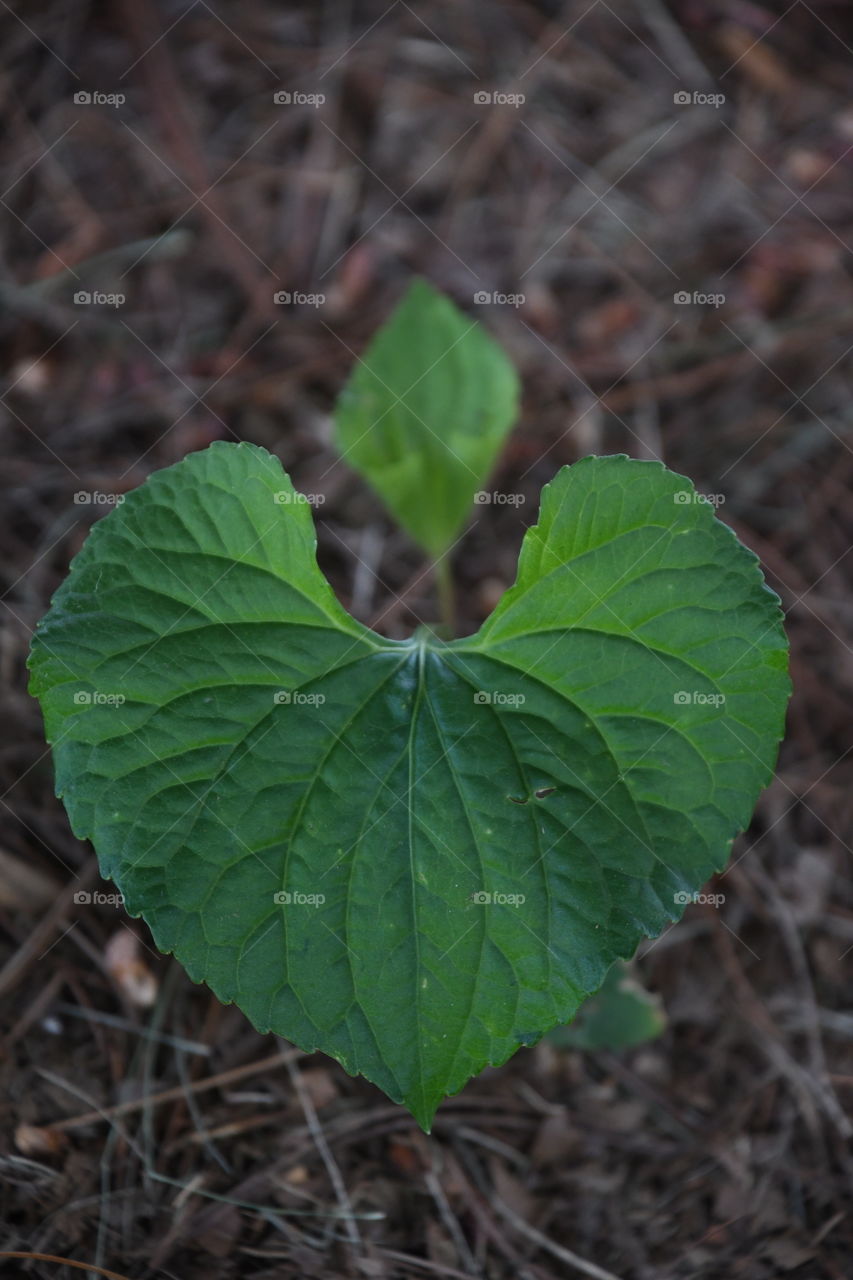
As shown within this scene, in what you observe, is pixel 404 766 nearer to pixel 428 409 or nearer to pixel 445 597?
pixel 445 597

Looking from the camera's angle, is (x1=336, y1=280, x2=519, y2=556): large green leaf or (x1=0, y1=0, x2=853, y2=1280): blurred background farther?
(x1=336, y1=280, x2=519, y2=556): large green leaf

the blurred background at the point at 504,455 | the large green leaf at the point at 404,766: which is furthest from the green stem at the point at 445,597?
the large green leaf at the point at 404,766

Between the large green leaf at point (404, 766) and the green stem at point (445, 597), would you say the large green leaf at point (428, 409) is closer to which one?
the green stem at point (445, 597)

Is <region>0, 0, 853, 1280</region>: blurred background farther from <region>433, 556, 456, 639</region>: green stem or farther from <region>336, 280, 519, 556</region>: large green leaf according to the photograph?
<region>336, 280, 519, 556</region>: large green leaf

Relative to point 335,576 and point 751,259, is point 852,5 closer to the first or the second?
point 751,259

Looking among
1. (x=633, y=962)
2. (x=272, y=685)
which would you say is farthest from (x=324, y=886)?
(x=633, y=962)

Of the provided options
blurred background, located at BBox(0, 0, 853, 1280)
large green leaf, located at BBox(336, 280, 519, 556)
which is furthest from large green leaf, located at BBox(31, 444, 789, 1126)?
large green leaf, located at BBox(336, 280, 519, 556)

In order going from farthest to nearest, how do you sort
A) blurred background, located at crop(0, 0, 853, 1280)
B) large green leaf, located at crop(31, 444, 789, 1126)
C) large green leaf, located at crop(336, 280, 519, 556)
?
1. large green leaf, located at crop(336, 280, 519, 556)
2. blurred background, located at crop(0, 0, 853, 1280)
3. large green leaf, located at crop(31, 444, 789, 1126)
